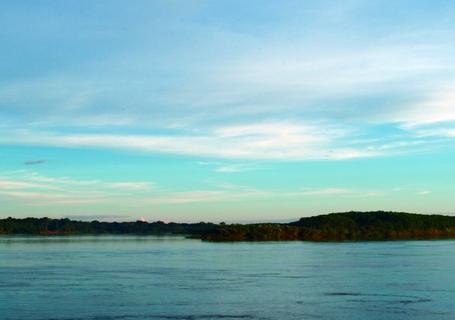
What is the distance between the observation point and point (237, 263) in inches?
2098

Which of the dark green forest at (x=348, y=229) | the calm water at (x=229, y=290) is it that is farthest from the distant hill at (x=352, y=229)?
the calm water at (x=229, y=290)

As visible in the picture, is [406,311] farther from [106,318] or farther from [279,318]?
[106,318]

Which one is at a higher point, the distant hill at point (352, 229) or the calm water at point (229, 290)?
the distant hill at point (352, 229)

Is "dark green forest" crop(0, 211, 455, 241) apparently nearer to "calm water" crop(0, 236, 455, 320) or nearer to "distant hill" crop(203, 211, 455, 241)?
"distant hill" crop(203, 211, 455, 241)

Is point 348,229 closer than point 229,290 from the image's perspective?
No

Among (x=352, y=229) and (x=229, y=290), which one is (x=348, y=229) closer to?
(x=352, y=229)

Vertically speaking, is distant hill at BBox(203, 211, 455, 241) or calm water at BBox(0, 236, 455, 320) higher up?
distant hill at BBox(203, 211, 455, 241)

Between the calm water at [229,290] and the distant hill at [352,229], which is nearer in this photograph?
the calm water at [229,290]

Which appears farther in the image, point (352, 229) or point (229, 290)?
point (352, 229)

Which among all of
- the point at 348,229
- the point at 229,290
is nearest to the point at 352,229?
the point at 348,229

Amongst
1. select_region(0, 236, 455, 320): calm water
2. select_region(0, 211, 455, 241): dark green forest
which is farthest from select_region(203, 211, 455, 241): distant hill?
select_region(0, 236, 455, 320): calm water

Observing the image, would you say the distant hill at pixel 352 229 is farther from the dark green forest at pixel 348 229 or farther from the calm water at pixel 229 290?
the calm water at pixel 229 290

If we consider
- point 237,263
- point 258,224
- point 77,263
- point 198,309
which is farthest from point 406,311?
point 258,224

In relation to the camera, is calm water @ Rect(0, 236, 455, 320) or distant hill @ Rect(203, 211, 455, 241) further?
distant hill @ Rect(203, 211, 455, 241)
